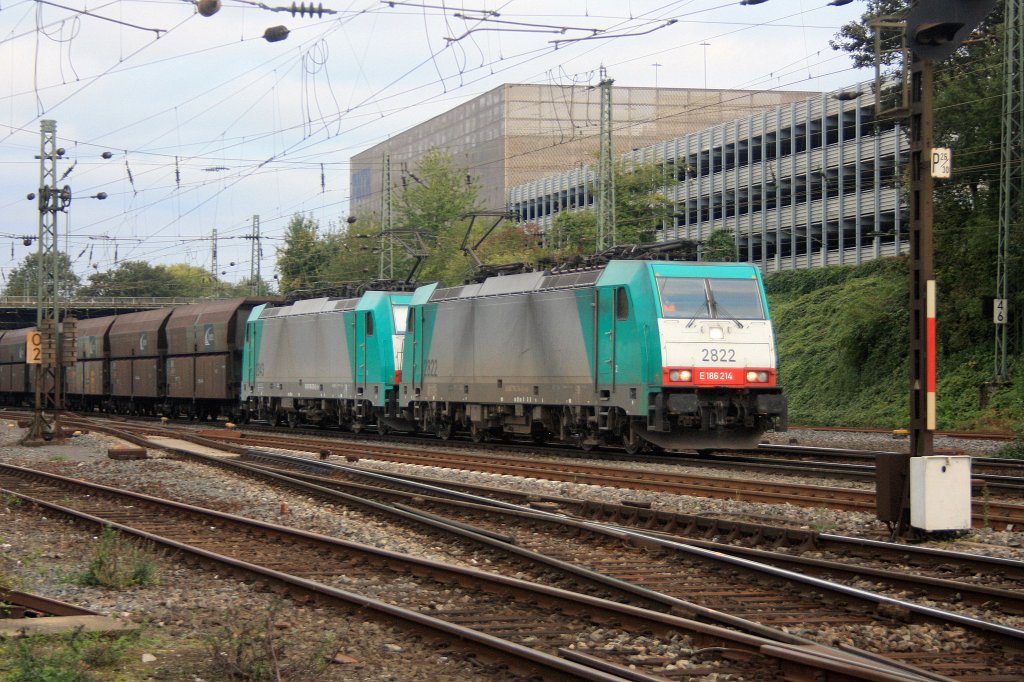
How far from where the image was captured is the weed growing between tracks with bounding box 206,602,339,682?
6.93 metres

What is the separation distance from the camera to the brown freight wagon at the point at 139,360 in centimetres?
4316

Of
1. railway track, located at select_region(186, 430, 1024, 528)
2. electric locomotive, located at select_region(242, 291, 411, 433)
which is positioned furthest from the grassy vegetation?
electric locomotive, located at select_region(242, 291, 411, 433)

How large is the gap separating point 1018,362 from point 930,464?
21.5 meters

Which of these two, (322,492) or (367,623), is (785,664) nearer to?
(367,623)

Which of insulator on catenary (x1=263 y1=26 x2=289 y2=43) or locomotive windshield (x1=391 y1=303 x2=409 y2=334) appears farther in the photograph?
locomotive windshield (x1=391 y1=303 x2=409 y2=334)

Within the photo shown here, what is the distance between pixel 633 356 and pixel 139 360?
29.0 meters

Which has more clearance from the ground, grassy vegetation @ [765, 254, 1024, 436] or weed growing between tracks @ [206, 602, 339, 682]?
grassy vegetation @ [765, 254, 1024, 436]

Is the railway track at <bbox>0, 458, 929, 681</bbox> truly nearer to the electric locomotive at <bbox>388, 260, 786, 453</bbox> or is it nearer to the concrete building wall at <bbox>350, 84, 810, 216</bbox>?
the electric locomotive at <bbox>388, 260, 786, 453</bbox>

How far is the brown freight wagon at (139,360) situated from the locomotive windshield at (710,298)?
27096mm

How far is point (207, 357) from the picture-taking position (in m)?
39.2

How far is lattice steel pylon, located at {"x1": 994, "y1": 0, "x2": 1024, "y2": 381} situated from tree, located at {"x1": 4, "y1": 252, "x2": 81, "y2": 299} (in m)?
95.7

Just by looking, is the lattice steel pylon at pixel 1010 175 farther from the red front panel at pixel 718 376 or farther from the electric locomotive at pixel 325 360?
the electric locomotive at pixel 325 360

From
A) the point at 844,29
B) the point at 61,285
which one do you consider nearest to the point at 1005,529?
the point at 844,29

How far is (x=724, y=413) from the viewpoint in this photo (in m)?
20.2
